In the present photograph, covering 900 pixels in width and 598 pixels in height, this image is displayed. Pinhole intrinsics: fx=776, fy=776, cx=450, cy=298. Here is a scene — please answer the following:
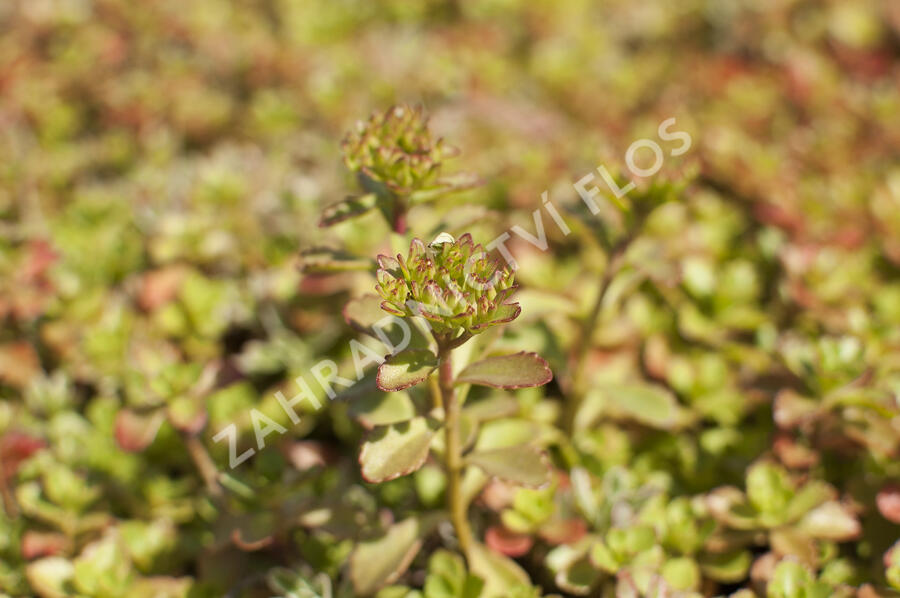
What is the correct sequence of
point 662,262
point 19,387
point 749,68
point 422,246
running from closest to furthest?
point 422,246, point 662,262, point 19,387, point 749,68

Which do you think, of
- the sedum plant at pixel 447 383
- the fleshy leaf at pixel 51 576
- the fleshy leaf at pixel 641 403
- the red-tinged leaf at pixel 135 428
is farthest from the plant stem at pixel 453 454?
the fleshy leaf at pixel 51 576

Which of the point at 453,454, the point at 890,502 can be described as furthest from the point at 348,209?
the point at 890,502

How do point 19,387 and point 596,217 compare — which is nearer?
point 596,217

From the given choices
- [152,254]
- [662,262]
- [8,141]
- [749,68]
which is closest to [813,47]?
[749,68]

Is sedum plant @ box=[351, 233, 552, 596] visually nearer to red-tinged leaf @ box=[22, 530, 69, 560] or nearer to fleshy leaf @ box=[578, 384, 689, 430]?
fleshy leaf @ box=[578, 384, 689, 430]

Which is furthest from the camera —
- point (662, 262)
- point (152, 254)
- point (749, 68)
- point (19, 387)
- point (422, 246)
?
point (749, 68)

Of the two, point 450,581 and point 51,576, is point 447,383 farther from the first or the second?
point 51,576

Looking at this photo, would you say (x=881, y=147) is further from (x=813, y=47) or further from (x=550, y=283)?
(x=550, y=283)
